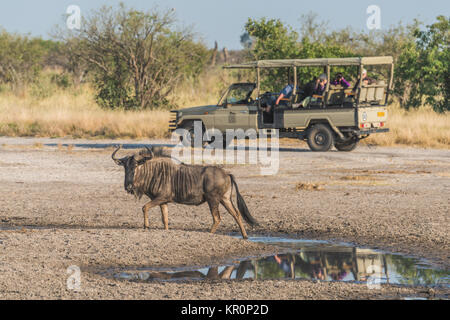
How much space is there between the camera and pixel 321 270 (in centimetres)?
875

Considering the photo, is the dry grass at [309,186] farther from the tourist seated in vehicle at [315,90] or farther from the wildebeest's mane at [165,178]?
the tourist seated in vehicle at [315,90]

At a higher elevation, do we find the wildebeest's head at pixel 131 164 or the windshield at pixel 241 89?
the windshield at pixel 241 89

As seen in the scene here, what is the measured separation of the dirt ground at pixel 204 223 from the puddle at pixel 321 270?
0.27 metres

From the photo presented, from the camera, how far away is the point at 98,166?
18.6 m

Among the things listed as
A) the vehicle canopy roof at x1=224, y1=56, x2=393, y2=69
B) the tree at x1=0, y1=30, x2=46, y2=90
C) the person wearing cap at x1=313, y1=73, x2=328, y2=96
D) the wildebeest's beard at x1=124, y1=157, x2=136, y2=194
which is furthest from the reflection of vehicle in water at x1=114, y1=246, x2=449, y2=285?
the tree at x1=0, y1=30, x2=46, y2=90

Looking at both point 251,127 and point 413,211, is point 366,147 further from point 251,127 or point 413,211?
point 413,211

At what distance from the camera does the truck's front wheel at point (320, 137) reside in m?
20.9

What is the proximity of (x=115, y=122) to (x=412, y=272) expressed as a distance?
66.3 ft

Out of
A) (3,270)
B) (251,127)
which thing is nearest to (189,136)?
(251,127)

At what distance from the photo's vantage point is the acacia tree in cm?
3350

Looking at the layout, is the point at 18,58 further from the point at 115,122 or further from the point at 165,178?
the point at 165,178

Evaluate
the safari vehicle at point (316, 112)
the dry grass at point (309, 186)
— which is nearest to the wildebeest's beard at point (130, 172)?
the dry grass at point (309, 186)

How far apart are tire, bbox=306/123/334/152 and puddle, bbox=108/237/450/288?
1127cm

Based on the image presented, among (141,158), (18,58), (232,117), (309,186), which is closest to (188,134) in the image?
(232,117)
